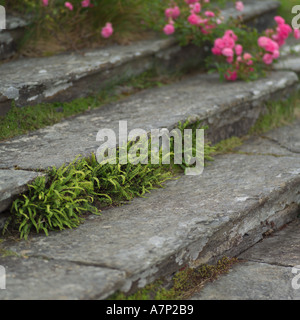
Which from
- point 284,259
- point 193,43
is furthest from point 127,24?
point 284,259

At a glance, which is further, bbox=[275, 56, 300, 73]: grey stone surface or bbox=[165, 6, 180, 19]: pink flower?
bbox=[275, 56, 300, 73]: grey stone surface

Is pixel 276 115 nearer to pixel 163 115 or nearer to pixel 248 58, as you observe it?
pixel 248 58

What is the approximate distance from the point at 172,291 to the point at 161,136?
1001 millimetres

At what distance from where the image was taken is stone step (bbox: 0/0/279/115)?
2.96 m

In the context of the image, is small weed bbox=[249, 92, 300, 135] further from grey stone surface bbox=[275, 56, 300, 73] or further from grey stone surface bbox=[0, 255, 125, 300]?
grey stone surface bbox=[0, 255, 125, 300]

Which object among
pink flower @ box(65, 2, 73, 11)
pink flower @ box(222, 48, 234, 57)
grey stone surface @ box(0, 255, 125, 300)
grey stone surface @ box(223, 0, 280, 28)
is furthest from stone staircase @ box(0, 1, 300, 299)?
grey stone surface @ box(223, 0, 280, 28)

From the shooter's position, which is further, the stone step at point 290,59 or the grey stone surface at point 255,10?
the grey stone surface at point 255,10

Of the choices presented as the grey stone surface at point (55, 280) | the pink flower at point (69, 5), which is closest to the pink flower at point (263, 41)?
the pink flower at point (69, 5)

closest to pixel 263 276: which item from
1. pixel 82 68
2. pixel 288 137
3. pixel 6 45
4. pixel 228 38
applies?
pixel 288 137

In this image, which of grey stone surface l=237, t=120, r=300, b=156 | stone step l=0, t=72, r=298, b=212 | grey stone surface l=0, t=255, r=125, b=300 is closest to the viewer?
grey stone surface l=0, t=255, r=125, b=300

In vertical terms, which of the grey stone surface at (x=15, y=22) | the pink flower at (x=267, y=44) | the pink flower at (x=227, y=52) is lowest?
the pink flower at (x=227, y=52)

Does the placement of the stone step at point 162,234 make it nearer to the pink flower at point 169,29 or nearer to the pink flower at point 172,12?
the pink flower at point 169,29

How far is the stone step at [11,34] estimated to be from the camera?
3.40 metres

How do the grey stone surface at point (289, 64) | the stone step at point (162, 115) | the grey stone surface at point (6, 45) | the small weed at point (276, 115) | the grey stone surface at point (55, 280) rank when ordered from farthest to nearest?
the grey stone surface at point (289, 64)
the small weed at point (276, 115)
the grey stone surface at point (6, 45)
the stone step at point (162, 115)
the grey stone surface at point (55, 280)
